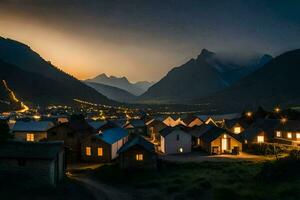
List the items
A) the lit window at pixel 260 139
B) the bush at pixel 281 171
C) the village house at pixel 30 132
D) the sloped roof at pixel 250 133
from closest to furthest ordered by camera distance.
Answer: the bush at pixel 281 171, the village house at pixel 30 132, the sloped roof at pixel 250 133, the lit window at pixel 260 139

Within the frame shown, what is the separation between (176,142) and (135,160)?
16030 mm

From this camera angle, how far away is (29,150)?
1559 inches

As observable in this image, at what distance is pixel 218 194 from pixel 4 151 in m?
21.8

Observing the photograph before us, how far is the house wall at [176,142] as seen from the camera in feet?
215

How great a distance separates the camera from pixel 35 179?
126 feet

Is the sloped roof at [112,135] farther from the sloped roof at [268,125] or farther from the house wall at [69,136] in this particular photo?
the sloped roof at [268,125]

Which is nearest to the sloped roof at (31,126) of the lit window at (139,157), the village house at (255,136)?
the lit window at (139,157)

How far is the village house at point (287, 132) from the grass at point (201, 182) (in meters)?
23.6

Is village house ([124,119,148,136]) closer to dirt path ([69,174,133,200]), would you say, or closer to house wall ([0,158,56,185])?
dirt path ([69,174,133,200])

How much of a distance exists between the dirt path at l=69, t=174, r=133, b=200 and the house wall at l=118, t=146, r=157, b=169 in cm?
644

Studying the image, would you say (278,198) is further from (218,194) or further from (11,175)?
(11,175)

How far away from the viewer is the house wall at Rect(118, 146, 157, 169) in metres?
50.8

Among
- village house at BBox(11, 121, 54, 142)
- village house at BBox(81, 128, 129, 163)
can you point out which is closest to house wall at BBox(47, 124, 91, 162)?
village house at BBox(81, 128, 129, 163)

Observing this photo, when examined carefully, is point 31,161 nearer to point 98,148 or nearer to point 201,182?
point 201,182
